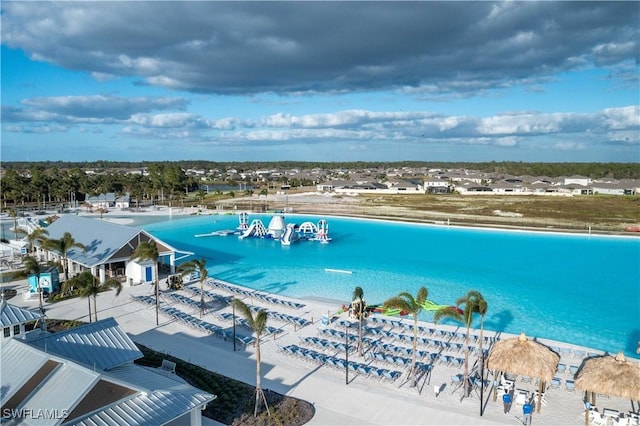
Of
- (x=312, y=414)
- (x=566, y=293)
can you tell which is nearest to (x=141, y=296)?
(x=312, y=414)

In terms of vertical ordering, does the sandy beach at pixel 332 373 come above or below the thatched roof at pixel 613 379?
below

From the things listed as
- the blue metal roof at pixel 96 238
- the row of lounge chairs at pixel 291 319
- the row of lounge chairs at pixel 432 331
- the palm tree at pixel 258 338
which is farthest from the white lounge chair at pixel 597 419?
the blue metal roof at pixel 96 238

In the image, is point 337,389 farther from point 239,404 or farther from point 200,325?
point 200,325

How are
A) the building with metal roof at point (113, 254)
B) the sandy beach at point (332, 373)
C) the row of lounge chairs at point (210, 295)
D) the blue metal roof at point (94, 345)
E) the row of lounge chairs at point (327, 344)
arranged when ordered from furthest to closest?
1. the building with metal roof at point (113, 254)
2. the row of lounge chairs at point (210, 295)
3. the row of lounge chairs at point (327, 344)
4. the sandy beach at point (332, 373)
5. the blue metal roof at point (94, 345)

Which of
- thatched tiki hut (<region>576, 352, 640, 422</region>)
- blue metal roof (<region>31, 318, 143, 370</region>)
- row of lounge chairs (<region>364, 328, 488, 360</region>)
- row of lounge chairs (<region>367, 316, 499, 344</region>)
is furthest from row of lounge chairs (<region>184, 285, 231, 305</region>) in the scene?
thatched tiki hut (<region>576, 352, 640, 422</region>)

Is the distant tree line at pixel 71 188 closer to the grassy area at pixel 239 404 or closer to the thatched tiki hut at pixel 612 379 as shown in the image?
the grassy area at pixel 239 404

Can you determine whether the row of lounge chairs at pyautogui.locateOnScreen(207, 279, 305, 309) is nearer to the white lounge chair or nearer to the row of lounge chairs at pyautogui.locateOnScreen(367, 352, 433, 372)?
the row of lounge chairs at pyautogui.locateOnScreen(367, 352, 433, 372)

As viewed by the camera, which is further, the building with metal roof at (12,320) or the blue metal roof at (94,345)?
the building with metal roof at (12,320)

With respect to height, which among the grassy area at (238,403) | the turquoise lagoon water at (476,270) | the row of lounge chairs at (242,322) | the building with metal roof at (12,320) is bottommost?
the turquoise lagoon water at (476,270)
